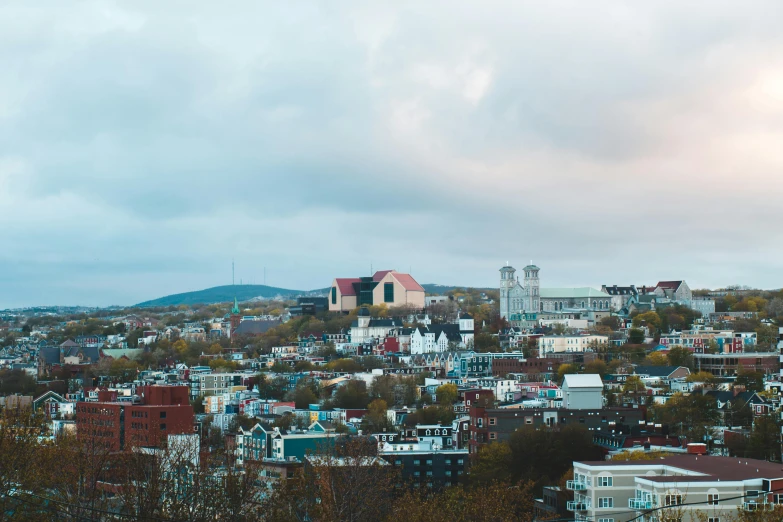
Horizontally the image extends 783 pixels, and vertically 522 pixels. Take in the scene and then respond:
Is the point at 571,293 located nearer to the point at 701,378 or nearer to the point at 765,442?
the point at 701,378

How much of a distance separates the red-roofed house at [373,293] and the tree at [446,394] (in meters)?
76.2

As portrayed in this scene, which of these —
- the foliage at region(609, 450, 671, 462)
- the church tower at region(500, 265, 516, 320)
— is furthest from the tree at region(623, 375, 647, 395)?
the church tower at region(500, 265, 516, 320)

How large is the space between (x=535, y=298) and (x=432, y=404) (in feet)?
285

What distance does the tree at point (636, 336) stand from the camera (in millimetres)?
144950

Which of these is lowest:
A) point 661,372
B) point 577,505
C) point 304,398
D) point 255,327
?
point 577,505

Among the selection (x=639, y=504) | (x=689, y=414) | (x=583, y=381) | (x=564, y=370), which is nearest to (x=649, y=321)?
(x=564, y=370)

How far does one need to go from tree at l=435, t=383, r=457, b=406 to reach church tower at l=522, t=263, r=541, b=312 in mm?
78205

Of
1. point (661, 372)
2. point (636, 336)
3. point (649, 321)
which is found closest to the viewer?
point (661, 372)

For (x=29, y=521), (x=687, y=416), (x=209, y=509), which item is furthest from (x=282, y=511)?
(x=687, y=416)

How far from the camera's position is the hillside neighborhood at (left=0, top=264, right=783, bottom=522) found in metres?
44.0

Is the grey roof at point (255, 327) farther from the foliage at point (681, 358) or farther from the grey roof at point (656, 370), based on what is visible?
the grey roof at point (656, 370)

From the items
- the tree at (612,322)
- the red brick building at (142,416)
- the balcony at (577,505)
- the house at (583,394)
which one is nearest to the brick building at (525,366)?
the tree at (612,322)

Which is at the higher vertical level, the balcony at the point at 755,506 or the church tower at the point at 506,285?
the church tower at the point at 506,285

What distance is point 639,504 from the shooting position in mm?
45219
